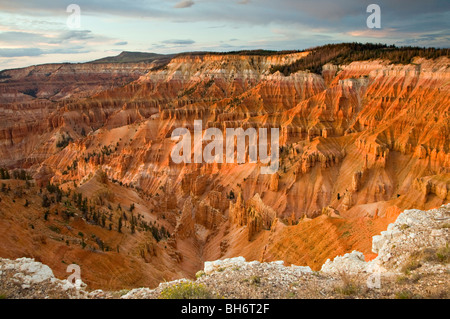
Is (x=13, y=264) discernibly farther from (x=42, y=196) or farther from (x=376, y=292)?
(x=42, y=196)

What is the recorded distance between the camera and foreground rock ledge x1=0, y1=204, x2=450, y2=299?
363 inches

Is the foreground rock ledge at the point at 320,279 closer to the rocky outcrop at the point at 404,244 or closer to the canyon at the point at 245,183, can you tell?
the rocky outcrop at the point at 404,244

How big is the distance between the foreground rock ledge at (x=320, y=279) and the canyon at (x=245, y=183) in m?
4.11

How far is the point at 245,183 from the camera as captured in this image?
1946 inches

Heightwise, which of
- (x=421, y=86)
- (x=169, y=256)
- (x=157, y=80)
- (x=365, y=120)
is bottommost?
(x=169, y=256)

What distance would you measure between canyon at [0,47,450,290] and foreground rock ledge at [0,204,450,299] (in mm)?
4107

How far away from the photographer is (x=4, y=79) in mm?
186250

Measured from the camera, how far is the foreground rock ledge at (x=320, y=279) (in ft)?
30.3

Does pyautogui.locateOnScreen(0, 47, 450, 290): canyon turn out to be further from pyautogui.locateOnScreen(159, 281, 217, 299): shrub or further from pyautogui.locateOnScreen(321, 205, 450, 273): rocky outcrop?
pyautogui.locateOnScreen(159, 281, 217, 299): shrub

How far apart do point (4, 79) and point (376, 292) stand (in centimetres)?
22397

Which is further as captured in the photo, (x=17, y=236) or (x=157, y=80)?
(x=157, y=80)

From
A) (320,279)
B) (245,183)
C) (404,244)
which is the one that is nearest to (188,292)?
(320,279)

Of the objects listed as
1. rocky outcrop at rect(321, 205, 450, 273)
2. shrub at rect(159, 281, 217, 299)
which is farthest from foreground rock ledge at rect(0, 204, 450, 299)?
shrub at rect(159, 281, 217, 299)
